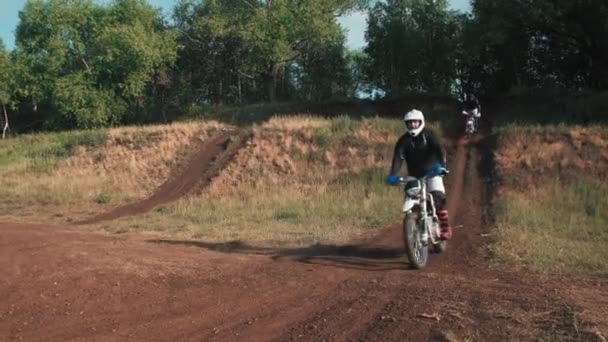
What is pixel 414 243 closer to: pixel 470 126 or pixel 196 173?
pixel 470 126

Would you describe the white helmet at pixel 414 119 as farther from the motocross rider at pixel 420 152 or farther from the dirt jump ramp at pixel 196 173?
the dirt jump ramp at pixel 196 173

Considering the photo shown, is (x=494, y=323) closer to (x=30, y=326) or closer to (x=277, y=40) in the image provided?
(x=30, y=326)

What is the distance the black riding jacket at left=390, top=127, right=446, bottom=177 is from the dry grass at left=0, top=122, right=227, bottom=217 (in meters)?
15.9

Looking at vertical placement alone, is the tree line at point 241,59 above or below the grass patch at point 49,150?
above

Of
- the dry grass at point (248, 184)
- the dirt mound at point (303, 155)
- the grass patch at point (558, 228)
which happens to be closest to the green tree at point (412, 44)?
the dry grass at point (248, 184)

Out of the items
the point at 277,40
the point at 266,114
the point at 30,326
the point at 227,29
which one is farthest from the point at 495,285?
the point at 227,29

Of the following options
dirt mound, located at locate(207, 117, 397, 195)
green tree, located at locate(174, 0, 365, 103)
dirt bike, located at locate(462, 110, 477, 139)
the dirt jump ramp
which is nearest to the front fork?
the dirt jump ramp

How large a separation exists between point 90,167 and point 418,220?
25844 mm

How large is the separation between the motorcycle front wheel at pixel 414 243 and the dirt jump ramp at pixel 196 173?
1361cm

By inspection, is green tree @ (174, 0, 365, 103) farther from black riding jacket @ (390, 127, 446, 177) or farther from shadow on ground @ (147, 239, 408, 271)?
black riding jacket @ (390, 127, 446, 177)

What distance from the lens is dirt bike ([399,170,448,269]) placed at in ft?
29.0

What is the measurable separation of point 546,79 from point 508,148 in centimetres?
2161

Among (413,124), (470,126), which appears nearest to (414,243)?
(413,124)

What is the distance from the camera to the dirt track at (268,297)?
586 cm
